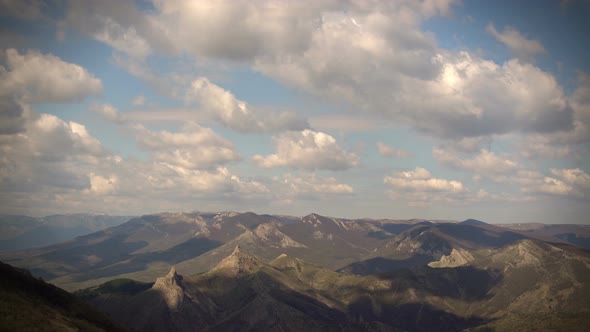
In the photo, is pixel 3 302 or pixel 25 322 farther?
pixel 3 302

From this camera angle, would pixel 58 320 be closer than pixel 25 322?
No
